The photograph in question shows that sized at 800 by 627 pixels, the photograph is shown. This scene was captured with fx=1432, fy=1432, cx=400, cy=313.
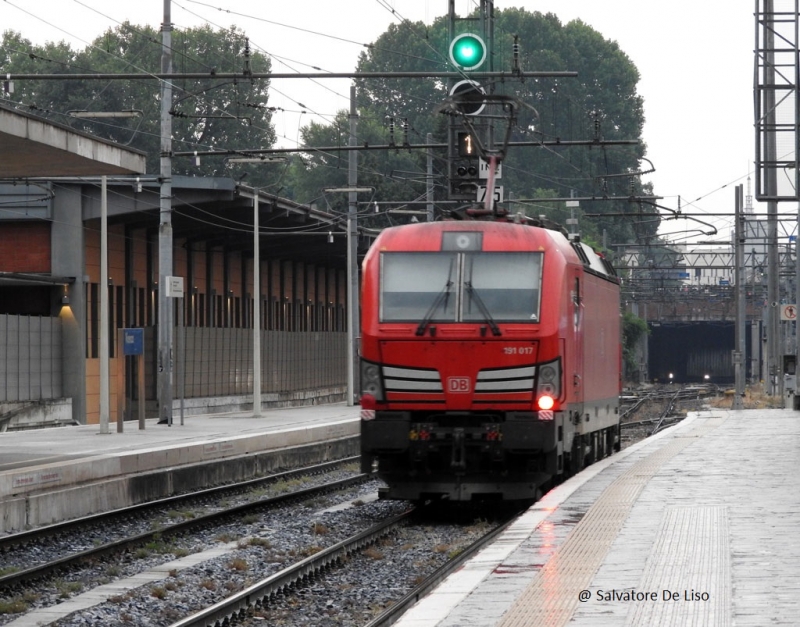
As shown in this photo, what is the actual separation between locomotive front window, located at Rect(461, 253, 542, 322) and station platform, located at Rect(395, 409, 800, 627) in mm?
2029

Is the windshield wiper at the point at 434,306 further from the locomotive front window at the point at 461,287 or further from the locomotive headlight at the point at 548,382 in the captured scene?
the locomotive headlight at the point at 548,382

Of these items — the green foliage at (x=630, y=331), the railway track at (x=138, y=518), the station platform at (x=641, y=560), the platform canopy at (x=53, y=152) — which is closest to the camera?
the station platform at (x=641, y=560)

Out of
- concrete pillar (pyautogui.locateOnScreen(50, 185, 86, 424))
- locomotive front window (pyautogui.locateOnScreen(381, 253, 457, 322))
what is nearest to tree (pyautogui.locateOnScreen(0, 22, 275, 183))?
concrete pillar (pyautogui.locateOnScreen(50, 185, 86, 424))

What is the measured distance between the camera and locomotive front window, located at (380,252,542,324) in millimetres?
15766

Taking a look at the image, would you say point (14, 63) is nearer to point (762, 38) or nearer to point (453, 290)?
point (762, 38)

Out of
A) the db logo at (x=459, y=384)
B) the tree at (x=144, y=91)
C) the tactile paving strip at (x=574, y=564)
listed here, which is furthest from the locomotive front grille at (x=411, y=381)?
the tree at (x=144, y=91)

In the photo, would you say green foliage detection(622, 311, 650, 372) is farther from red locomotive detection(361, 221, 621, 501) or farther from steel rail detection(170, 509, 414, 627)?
steel rail detection(170, 509, 414, 627)

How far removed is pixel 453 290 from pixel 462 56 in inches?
135

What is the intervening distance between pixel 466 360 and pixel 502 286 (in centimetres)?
97

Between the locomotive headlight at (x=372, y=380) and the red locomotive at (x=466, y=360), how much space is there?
0.01 m

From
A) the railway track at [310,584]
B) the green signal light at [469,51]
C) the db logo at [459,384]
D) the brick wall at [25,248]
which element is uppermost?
the green signal light at [469,51]

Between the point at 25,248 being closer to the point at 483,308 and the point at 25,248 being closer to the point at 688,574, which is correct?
the point at 483,308

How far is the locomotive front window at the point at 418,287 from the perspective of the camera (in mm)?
15836

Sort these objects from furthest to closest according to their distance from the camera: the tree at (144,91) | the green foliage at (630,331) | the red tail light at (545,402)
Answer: the green foliage at (630,331) → the tree at (144,91) → the red tail light at (545,402)
